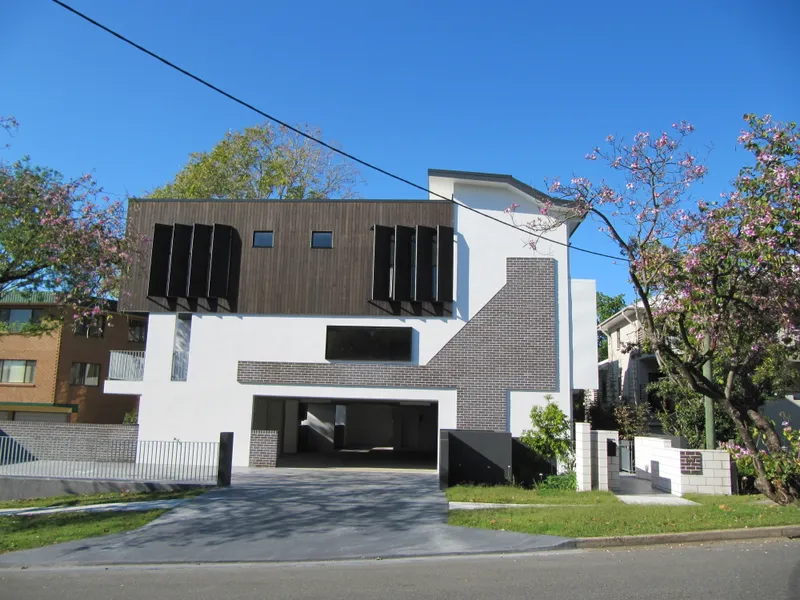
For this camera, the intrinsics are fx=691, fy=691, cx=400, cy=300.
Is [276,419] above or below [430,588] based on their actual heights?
above

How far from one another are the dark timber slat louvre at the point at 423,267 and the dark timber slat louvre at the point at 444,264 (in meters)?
0.27

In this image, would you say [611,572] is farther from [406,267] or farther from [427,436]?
[427,436]

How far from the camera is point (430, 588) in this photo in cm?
773

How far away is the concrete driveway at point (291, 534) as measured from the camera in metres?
9.92

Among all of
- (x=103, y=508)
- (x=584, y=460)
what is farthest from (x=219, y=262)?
(x=584, y=460)

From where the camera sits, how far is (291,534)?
11281mm

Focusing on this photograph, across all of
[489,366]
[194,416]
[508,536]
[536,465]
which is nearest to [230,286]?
[194,416]

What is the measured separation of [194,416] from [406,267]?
28.3ft

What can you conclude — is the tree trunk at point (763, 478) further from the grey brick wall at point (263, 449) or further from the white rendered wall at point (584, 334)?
the grey brick wall at point (263, 449)

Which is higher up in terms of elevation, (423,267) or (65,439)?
(423,267)

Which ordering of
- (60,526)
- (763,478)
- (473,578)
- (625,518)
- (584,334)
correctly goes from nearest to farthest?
(473,578)
(625,518)
(60,526)
(763,478)
(584,334)

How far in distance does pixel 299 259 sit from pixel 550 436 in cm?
1015

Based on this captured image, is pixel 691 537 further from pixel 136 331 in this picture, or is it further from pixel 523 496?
pixel 136 331

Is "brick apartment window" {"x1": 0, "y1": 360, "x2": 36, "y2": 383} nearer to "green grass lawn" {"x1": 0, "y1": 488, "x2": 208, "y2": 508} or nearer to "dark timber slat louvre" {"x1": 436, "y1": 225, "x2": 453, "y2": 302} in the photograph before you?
"green grass lawn" {"x1": 0, "y1": 488, "x2": 208, "y2": 508}
